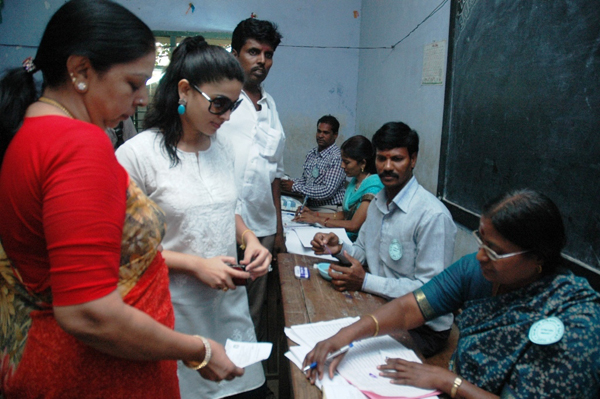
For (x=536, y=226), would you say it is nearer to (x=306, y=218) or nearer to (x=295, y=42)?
(x=306, y=218)

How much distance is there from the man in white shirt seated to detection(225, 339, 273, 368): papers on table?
67 cm

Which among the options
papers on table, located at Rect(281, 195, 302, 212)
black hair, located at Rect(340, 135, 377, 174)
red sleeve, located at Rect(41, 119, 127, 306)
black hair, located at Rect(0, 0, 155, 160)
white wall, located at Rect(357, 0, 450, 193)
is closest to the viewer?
red sleeve, located at Rect(41, 119, 127, 306)

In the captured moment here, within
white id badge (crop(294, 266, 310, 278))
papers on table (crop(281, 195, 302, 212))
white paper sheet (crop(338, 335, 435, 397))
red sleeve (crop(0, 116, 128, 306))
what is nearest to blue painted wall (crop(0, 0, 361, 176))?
papers on table (crop(281, 195, 302, 212))

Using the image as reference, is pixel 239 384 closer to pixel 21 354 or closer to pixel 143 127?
pixel 21 354

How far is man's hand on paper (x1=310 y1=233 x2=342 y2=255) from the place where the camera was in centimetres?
218

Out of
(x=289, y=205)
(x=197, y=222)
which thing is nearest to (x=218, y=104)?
(x=197, y=222)

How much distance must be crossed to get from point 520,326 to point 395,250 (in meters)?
0.80

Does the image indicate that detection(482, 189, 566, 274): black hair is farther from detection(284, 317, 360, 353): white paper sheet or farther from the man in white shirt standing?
the man in white shirt standing

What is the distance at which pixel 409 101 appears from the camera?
3.60 metres

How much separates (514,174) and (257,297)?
159 centimetres

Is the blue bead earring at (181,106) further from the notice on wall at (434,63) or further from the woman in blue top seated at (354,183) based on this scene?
the notice on wall at (434,63)

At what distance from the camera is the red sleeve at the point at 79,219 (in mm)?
638

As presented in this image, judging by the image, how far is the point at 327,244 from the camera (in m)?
2.21

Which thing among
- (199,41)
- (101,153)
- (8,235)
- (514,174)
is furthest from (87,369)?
(514,174)
